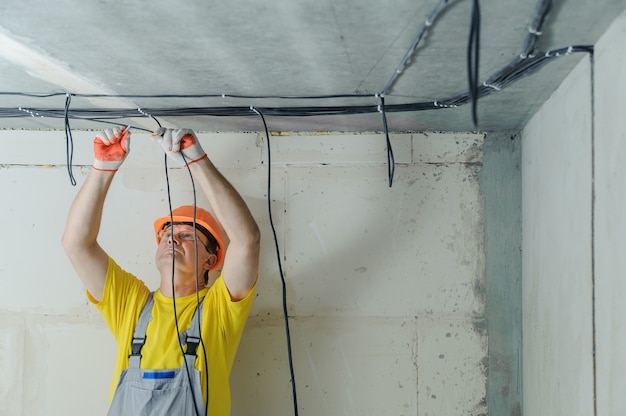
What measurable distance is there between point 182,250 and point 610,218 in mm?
1532

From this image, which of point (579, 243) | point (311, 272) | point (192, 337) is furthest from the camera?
point (311, 272)

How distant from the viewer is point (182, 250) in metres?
2.43

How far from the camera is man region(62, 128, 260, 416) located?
86.3 inches

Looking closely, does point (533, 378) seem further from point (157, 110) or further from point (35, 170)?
point (35, 170)

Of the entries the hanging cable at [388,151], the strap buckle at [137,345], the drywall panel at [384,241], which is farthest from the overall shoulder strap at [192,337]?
the hanging cable at [388,151]

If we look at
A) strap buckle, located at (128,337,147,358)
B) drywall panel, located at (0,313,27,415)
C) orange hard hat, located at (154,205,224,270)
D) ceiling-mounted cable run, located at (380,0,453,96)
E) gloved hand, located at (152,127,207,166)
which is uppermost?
ceiling-mounted cable run, located at (380,0,453,96)

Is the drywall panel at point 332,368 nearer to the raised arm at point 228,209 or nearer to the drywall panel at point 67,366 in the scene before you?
the raised arm at point 228,209

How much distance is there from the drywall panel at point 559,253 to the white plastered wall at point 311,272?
241mm

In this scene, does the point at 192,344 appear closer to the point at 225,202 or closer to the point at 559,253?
the point at 225,202

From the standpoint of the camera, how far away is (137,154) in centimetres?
271

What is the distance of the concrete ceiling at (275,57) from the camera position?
4.66ft

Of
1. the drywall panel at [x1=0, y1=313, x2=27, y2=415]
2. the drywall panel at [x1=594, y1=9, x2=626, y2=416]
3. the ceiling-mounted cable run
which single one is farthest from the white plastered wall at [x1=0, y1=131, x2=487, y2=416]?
the drywall panel at [x1=594, y1=9, x2=626, y2=416]

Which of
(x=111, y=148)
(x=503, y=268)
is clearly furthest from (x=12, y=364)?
(x=503, y=268)

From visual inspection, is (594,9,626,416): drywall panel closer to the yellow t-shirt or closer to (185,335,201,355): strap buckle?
the yellow t-shirt
